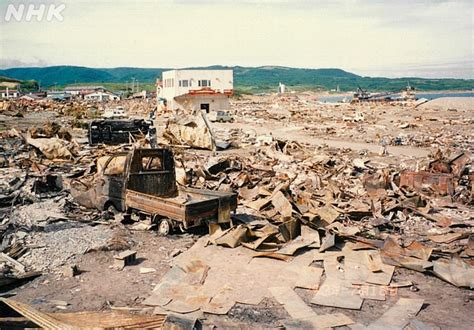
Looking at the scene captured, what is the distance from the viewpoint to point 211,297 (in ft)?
22.6

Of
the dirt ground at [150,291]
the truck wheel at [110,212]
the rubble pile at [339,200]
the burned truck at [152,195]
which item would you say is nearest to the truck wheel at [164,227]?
the burned truck at [152,195]

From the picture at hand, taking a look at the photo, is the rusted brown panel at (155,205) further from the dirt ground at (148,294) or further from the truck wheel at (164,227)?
the dirt ground at (148,294)

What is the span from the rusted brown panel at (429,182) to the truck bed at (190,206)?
22.4 feet

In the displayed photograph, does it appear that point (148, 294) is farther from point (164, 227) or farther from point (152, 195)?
point (152, 195)

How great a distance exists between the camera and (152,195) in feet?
35.8

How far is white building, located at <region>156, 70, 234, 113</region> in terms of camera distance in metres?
54.1

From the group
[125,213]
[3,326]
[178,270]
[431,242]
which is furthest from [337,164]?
[3,326]

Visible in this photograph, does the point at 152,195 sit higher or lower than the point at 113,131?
lower

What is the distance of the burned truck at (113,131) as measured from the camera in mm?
25734

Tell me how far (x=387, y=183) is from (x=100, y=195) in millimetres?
8708

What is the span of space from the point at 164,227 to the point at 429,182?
873cm

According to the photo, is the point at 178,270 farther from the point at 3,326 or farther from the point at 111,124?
the point at 111,124

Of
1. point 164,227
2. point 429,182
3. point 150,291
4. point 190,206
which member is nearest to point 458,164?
point 429,182

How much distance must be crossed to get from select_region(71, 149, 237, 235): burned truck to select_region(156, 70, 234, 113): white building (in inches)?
1652
